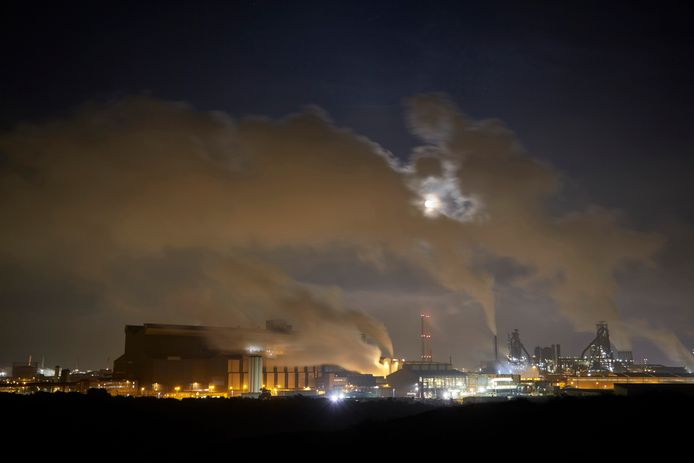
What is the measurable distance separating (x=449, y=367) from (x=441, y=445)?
115 m

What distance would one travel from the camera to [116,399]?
65.3 m

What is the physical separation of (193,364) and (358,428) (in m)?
67.4

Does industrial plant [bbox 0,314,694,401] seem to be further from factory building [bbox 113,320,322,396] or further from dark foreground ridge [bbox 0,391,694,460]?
dark foreground ridge [bbox 0,391,694,460]

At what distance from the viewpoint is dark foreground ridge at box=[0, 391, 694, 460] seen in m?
31.0

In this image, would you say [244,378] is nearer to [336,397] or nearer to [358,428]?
[336,397]

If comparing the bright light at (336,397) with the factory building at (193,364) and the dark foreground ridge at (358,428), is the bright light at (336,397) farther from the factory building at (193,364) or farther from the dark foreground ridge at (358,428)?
the dark foreground ridge at (358,428)

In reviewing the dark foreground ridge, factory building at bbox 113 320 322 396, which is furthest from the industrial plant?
the dark foreground ridge

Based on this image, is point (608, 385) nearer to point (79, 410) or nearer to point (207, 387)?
point (207, 387)

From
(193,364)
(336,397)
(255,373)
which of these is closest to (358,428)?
(336,397)

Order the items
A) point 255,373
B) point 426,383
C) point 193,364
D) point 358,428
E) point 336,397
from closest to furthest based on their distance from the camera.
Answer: point 358,428, point 336,397, point 193,364, point 255,373, point 426,383

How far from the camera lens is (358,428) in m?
42.5

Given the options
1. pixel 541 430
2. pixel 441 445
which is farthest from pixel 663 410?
pixel 441 445

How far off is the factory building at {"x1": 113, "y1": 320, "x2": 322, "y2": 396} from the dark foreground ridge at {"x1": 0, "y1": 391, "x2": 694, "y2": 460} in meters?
37.1

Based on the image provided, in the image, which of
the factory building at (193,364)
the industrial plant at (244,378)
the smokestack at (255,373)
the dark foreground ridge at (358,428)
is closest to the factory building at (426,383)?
the industrial plant at (244,378)
